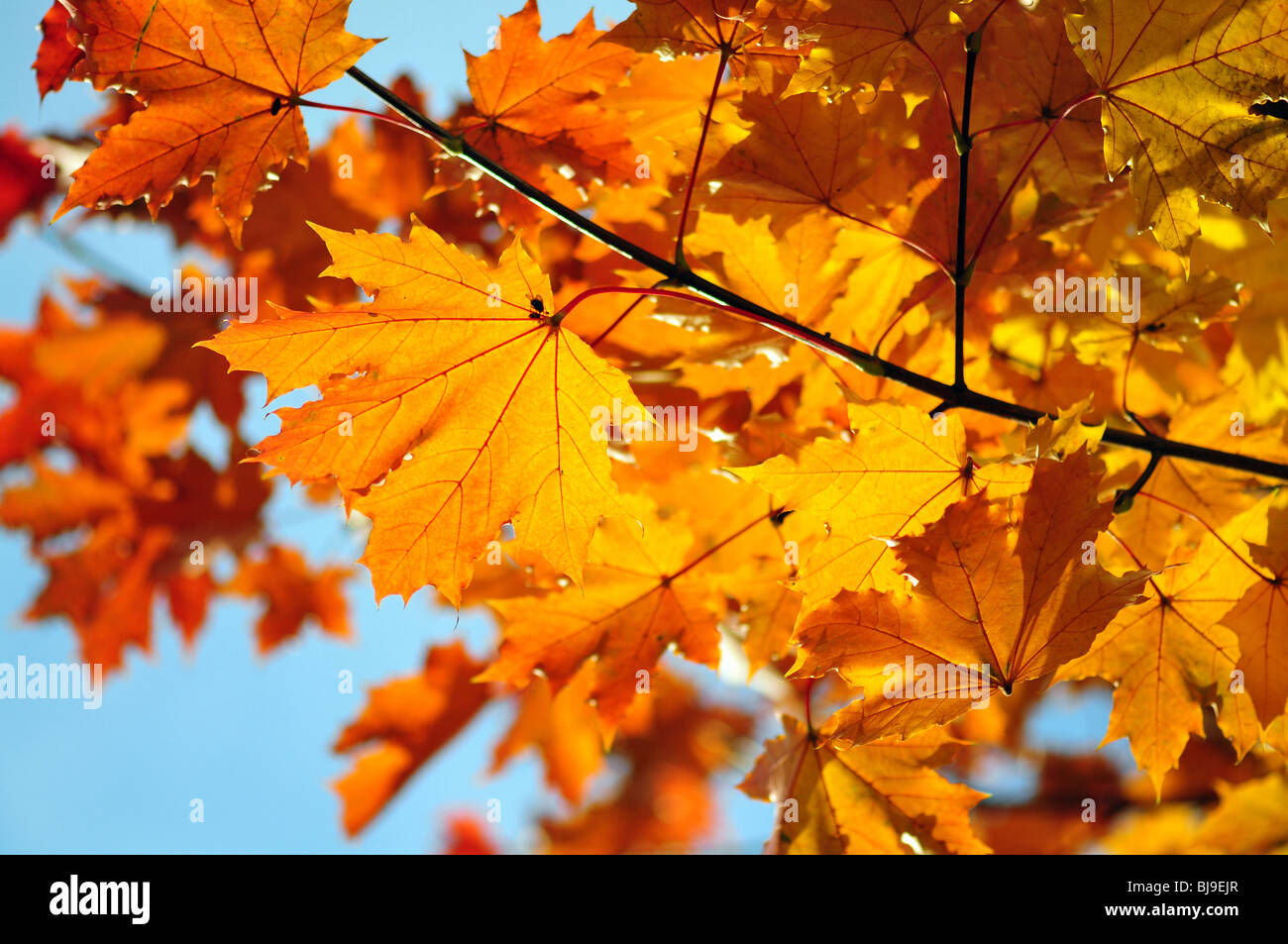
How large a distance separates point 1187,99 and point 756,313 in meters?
0.65

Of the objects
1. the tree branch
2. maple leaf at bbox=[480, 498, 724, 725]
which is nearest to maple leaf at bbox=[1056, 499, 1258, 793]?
the tree branch

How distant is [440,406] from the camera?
1356mm

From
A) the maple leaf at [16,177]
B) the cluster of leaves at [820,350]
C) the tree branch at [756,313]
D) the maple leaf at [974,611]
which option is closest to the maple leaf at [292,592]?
A: the maple leaf at [16,177]

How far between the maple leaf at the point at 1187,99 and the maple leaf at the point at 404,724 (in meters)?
2.58

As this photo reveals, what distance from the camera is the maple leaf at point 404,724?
3.10 metres

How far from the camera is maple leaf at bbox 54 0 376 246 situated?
1293 mm

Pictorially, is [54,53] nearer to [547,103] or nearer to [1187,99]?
[547,103]

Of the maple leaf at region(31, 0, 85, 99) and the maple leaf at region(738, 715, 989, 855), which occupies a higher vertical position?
the maple leaf at region(31, 0, 85, 99)

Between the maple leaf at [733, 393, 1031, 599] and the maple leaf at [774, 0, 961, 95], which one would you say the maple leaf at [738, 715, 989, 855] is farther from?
the maple leaf at [774, 0, 961, 95]

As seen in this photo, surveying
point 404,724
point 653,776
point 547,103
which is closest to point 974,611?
point 547,103

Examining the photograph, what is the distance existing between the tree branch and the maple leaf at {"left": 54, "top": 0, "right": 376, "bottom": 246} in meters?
0.09

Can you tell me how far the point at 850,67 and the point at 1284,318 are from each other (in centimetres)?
144

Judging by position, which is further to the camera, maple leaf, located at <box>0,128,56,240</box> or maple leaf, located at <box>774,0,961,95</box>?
maple leaf, located at <box>0,128,56,240</box>

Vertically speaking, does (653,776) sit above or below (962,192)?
below
